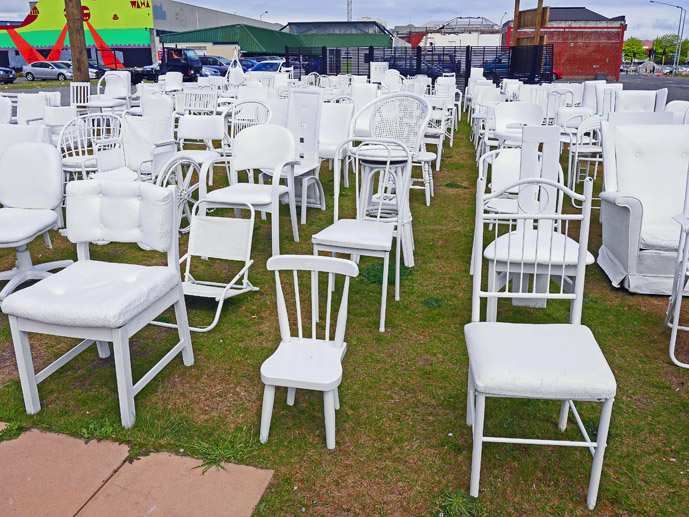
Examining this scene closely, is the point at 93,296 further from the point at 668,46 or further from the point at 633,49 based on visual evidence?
the point at 668,46

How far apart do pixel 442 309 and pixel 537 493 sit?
166cm

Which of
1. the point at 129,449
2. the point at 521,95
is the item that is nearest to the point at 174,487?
the point at 129,449

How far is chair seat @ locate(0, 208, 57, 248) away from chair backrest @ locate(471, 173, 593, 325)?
8.57 feet

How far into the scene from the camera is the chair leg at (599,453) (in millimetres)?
1956

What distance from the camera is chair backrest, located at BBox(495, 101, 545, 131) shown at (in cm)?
667

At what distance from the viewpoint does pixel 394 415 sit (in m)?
2.66

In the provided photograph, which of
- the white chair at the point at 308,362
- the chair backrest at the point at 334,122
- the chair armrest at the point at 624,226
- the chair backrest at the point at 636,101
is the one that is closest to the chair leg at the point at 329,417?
the white chair at the point at 308,362

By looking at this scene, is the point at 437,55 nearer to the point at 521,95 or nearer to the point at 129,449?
the point at 521,95

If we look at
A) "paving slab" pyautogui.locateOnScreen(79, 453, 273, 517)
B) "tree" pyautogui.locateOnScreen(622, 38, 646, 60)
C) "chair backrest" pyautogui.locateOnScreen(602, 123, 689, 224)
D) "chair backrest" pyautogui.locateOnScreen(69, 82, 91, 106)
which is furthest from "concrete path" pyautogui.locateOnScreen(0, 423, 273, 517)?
"tree" pyautogui.locateOnScreen(622, 38, 646, 60)

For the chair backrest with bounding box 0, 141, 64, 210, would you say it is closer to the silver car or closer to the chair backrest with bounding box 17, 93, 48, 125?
the chair backrest with bounding box 17, 93, 48, 125

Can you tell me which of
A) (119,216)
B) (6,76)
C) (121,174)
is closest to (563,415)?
(119,216)

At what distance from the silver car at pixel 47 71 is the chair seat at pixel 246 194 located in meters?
28.5

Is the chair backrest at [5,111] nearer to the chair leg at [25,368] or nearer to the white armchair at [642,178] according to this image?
the chair leg at [25,368]

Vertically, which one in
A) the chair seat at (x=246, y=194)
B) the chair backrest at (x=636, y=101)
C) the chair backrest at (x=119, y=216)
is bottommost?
the chair seat at (x=246, y=194)
